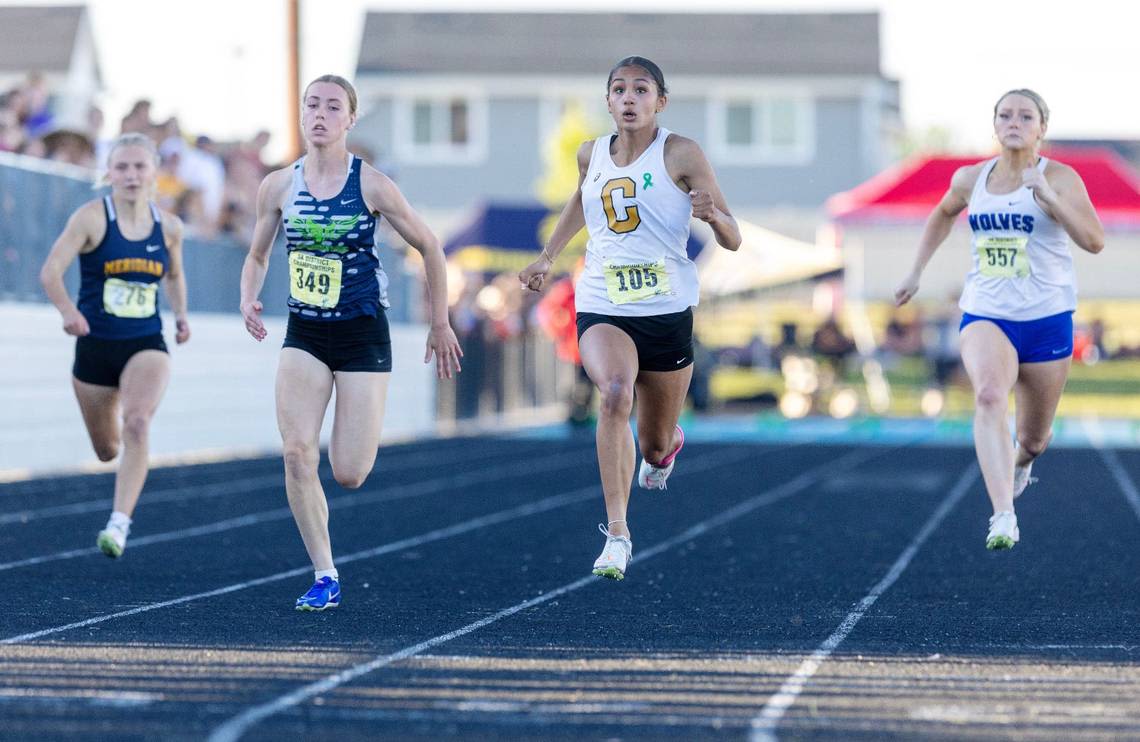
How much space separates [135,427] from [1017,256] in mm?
4227

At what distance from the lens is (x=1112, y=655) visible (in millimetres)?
7461

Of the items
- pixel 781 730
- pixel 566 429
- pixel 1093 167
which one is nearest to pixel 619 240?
pixel 781 730

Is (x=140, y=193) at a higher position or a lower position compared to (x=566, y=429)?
higher

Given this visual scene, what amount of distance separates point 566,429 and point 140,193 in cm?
1803

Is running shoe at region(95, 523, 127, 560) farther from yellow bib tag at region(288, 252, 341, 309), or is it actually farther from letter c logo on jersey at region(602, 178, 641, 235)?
letter c logo on jersey at region(602, 178, 641, 235)

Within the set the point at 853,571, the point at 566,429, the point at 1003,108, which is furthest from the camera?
the point at 566,429

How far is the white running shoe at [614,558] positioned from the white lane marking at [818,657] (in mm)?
950

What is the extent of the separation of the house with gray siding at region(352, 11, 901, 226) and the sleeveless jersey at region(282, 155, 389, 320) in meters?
46.0

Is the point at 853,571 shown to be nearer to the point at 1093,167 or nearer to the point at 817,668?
the point at 817,668

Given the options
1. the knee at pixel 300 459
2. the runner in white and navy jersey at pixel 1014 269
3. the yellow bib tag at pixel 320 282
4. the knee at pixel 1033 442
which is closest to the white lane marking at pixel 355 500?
the knee at pixel 300 459

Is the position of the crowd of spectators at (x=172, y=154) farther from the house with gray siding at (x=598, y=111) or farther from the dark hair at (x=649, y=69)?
the house with gray siding at (x=598, y=111)

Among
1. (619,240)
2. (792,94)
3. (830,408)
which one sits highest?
(792,94)

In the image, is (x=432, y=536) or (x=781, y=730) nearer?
(x=781, y=730)

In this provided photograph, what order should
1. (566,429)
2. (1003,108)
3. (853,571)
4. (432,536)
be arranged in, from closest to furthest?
(1003,108) < (853,571) < (432,536) < (566,429)
